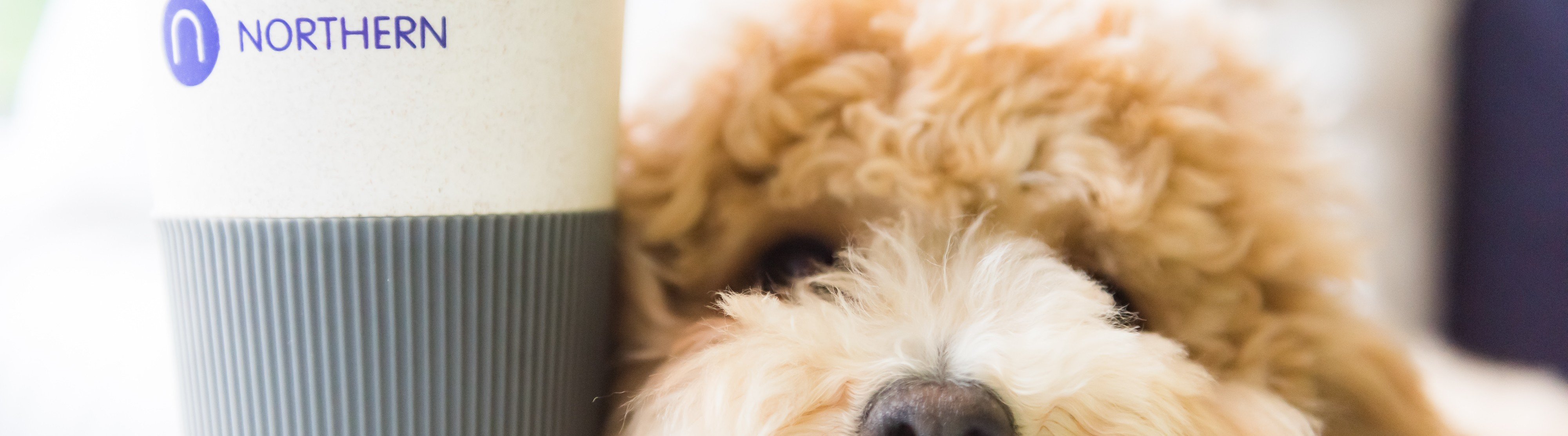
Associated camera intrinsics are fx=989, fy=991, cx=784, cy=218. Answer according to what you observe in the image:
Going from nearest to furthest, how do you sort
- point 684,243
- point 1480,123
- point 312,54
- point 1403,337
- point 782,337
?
1. point 312,54
2. point 782,337
3. point 684,243
4. point 1403,337
5. point 1480,123

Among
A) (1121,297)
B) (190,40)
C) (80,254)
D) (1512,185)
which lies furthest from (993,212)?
(1512,185)

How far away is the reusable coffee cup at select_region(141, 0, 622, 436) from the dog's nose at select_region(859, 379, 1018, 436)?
20 centimetres

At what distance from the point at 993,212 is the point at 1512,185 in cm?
118

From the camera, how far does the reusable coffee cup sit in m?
0.49

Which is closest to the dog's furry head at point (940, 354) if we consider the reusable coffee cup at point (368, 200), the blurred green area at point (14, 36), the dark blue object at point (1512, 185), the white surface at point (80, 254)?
the reusable coffee cup at point (368, 200)

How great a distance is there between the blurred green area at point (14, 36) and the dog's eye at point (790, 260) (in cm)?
64

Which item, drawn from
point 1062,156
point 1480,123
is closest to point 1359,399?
point 1062,156

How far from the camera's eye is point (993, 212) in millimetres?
716

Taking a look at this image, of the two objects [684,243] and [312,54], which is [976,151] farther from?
[312,54]

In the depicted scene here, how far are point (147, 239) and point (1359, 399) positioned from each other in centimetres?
102

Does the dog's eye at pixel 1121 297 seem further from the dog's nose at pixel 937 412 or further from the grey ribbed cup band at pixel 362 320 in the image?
the grey ribbed cup band at pixel 362 320

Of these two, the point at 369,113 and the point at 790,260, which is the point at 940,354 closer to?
the point at 790,260

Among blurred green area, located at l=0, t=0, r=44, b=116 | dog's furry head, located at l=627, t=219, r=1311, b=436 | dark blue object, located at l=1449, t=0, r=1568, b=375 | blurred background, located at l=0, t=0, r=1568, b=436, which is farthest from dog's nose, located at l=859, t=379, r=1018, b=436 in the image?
dark blue object, located at l=1449, t=0, r=1568, b=375

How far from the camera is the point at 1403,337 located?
89 cm
